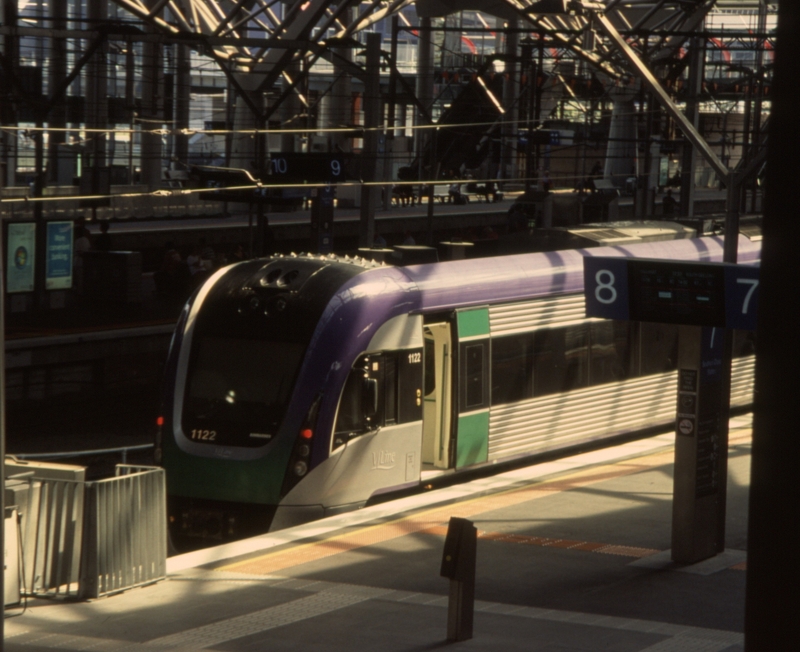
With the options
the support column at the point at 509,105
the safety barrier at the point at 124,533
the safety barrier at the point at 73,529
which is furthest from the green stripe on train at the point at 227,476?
the support column at the point at 509,105

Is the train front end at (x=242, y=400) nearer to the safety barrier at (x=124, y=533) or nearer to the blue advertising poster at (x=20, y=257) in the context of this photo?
the safety barrier at (x=124, y=533)

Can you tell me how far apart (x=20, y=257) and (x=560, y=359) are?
10932mm

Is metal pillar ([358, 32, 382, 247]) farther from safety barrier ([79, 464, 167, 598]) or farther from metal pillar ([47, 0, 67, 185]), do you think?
Answer: safety barrier ([79, 464, 167, 598])

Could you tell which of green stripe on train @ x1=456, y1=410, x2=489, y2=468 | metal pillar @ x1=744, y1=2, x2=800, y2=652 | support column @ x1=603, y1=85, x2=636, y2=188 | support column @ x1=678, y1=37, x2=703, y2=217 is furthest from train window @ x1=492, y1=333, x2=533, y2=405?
support column @ x1=603, y1=85, x2=636, y2=188

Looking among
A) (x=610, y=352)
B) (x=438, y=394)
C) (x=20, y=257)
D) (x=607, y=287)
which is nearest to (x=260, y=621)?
(x=607, y=287)

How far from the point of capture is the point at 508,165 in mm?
59500

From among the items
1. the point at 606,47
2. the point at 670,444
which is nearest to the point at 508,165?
the point at 606,47

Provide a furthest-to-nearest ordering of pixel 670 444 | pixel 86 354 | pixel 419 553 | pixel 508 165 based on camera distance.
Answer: pixel 508 165
pixel 86 354
pixel 670 444
pixel 419 553

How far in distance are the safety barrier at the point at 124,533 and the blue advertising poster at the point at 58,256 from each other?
1314cm

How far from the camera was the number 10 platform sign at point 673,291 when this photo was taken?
9047 mm

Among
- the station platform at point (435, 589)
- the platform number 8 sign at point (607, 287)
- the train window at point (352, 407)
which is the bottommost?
the station platform at point (435, 589)

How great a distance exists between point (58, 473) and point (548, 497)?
5.05m

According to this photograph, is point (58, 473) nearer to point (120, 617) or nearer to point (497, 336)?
point (120, 617)

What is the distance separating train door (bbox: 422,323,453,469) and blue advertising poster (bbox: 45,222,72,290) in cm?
1068
